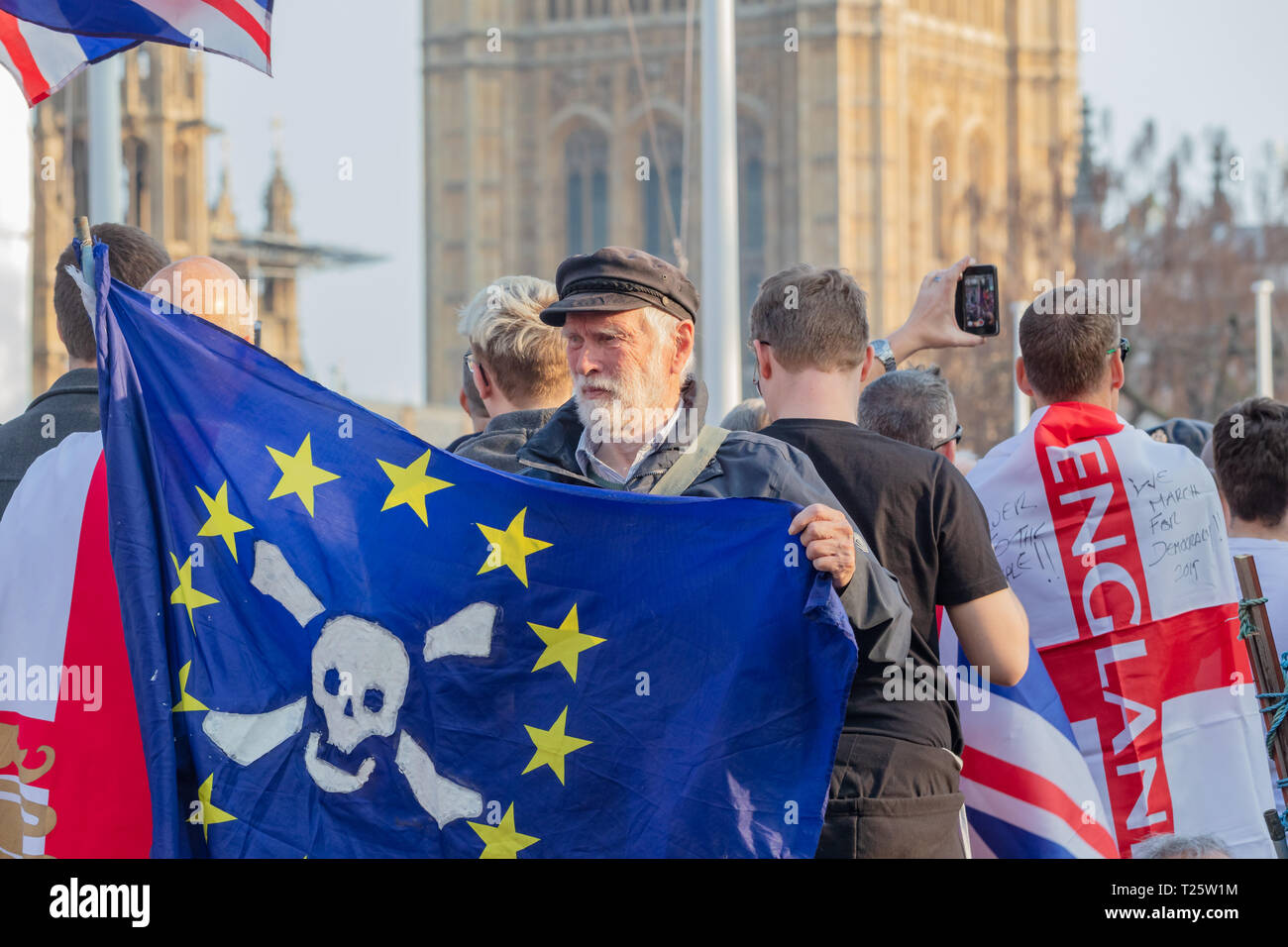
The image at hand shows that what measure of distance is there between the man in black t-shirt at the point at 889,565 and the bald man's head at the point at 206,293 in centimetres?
106

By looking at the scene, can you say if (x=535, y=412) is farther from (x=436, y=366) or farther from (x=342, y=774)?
(x=436, y=366)

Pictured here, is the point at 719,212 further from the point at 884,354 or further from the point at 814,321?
the point at 814,321

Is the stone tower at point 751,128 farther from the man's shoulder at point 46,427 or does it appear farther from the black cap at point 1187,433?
the man's shoulder at point 46,427

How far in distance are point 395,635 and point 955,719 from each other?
42.8 inches

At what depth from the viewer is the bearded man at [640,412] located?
150 inches

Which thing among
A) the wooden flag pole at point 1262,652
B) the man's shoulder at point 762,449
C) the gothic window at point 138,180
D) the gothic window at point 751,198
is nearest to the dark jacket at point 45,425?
the man's shoulder at point 762,449

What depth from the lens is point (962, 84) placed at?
59.3m

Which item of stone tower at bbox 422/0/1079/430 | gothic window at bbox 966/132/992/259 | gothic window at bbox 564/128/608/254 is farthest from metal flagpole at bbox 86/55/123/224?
gothic window at bbox 564/128/608/254

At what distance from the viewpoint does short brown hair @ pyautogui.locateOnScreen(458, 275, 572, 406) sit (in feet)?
15.3

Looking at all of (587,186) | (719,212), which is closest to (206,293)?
(719,212)

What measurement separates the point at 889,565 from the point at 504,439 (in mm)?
1007

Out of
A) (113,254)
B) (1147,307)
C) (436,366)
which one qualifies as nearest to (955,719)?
(113,254)

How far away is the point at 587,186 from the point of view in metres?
60.4

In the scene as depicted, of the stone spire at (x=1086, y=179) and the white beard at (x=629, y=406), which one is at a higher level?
the stone spire at (x=1086, y=179)
